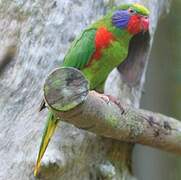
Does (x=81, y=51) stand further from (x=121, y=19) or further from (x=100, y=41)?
(x=121, y=19)

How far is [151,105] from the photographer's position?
3.04m

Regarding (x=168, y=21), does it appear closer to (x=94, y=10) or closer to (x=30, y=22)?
(x=94, y=10)

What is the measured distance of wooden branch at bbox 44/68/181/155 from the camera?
1581 mm

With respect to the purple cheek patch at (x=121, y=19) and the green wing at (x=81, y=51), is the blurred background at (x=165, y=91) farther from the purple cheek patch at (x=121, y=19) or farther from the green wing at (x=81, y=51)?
the green wing at (x=81, y=51)

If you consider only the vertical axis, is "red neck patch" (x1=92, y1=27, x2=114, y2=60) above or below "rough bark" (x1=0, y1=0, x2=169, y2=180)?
above

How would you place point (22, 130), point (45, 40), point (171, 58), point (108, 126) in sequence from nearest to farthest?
point (108, 126)
point (22, 130)
point (45, 40)
point (171, 58)

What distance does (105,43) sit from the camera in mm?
2021

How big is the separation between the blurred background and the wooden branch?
2.77 feet

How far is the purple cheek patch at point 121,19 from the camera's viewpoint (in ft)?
6.75

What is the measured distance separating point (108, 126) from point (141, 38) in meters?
0.58

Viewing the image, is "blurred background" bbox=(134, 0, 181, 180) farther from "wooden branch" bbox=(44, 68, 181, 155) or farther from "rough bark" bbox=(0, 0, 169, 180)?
"wooden branch" bbox=(44, 68, 181, 155)

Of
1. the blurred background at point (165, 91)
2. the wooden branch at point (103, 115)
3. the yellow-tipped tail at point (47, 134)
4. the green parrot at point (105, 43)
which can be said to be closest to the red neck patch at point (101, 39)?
the green parrot at point (105, 43)

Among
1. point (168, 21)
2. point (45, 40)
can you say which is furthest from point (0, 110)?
point (168, 21)

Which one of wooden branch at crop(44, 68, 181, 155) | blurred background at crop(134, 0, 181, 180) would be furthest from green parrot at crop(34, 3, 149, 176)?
blurred background at crop(134, 0, 181, 180)
